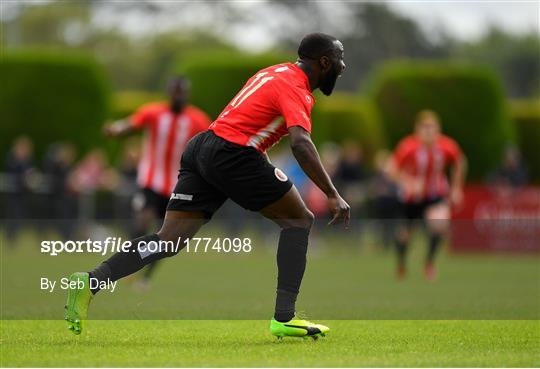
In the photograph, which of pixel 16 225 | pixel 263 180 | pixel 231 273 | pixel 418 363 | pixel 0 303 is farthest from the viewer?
pixel 16 225

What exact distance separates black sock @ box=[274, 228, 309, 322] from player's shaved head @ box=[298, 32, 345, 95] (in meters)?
1.12

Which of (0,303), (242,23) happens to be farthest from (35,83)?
(242,23)

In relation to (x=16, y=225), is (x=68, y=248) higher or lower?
higher

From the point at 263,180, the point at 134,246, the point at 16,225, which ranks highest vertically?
the point at 263,180

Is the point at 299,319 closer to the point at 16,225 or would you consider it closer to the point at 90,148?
the point at 16,225

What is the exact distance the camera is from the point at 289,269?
29.2 feet

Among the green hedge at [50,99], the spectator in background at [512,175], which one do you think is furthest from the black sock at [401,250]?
the green hedge at [50,99]

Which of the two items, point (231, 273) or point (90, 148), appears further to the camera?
point (90, 148)

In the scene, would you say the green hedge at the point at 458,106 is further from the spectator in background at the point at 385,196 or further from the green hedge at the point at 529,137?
the spectator in background at the point at 385,196

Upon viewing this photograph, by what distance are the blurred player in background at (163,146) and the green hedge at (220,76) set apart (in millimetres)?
15937

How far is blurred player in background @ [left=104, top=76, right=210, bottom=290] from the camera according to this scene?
1448 cm

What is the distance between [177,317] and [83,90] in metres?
20.2

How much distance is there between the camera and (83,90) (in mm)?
30281

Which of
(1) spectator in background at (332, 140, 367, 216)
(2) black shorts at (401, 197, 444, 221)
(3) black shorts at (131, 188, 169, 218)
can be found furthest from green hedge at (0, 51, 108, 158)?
(3) black shorts at (131, 188, 169, 218)
